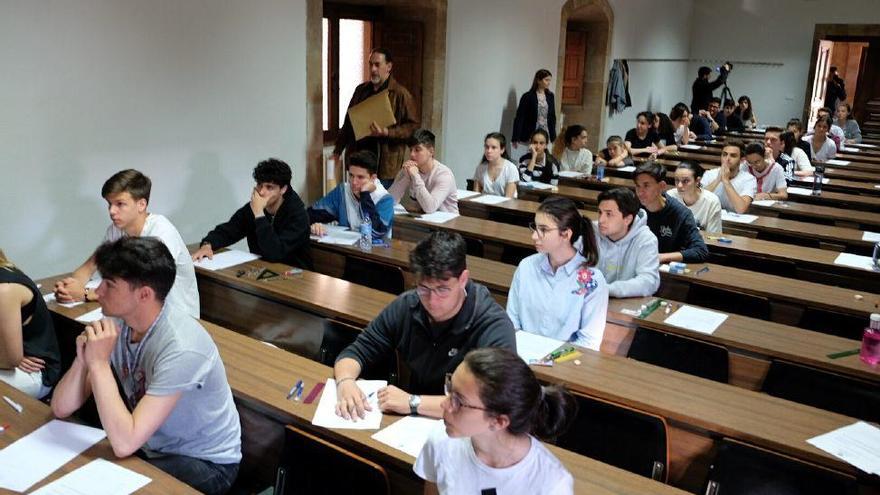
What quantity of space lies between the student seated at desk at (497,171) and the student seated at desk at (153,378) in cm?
493

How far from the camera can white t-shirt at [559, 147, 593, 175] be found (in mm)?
8773

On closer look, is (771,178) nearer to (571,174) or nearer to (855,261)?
(571,174)

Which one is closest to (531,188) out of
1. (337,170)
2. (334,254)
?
(337,170)

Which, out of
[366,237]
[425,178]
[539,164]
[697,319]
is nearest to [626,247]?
[697,319]

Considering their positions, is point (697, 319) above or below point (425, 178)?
below

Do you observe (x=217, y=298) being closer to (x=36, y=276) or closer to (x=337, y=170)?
(x=36, y=276)

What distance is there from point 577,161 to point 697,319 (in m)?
5.32

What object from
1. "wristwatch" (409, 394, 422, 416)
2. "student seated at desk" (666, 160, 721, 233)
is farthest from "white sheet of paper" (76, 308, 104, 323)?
"student seated at desk" (666, 160, 721, 233)

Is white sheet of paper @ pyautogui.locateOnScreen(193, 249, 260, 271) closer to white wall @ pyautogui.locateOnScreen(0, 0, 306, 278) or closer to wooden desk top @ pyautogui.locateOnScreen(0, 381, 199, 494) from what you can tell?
white wall @ pyautogui.locateOnScreen(0, 0, 306, 278)

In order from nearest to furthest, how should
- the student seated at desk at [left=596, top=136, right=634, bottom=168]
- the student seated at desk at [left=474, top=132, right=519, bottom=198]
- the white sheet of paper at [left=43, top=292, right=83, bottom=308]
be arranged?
the white sheet of paper at [left=43, top=292, right=83, bottom=308] → the student seated at desk at [left=474, top=132, right=519, bottom=198] → the student seated at desk at [left=596, top=136, right=634, bottom=168]

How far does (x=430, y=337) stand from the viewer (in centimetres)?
275

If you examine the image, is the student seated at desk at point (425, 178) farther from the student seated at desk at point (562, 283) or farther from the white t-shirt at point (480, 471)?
the white t-shirt at point (480, 471)

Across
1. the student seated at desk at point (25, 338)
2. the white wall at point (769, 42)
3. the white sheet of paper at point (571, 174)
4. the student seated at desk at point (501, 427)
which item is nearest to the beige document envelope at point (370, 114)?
the white sheet of paper at point (571, 174)

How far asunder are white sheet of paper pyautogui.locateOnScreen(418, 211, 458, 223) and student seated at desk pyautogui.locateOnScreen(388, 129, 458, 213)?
0.12 ft
